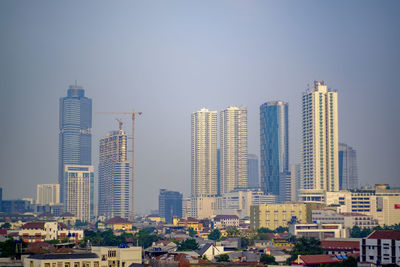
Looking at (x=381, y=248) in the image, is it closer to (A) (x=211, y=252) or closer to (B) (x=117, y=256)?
(A) (x=211, y=252)

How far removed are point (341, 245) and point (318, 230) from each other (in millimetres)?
54788

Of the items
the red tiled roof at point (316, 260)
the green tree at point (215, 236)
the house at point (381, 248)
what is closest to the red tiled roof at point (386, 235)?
the house at point (381, 248)

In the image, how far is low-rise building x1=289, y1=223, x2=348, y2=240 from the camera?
174m

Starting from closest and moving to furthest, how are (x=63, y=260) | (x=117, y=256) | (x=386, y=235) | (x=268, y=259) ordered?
1. (x=63, y=260)
2. (x=117, y=256)
3. (x=386, y=235)
4. (x=268, y=259)

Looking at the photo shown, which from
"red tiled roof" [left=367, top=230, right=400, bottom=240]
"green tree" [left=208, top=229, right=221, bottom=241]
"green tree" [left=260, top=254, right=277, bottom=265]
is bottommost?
Result: "green tree" [left=260, top=254, right=277, bottom=265]

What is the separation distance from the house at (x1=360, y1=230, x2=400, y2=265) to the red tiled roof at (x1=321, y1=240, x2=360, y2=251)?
1725 cm

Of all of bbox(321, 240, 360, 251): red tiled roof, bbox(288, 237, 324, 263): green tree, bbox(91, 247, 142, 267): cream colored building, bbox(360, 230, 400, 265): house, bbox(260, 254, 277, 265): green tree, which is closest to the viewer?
bbox(91, 247, 142, 267): cream colored building

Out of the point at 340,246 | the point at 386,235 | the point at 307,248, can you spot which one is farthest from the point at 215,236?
the point at 386,235

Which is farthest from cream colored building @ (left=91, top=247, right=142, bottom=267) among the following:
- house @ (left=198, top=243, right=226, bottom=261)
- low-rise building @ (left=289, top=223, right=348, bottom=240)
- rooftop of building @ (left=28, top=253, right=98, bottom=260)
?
low-rise building @ (left=289, top=223, right=348, bottom=240)

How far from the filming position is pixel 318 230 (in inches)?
6914

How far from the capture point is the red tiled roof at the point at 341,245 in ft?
389

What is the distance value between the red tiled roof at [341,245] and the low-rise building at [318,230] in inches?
1922

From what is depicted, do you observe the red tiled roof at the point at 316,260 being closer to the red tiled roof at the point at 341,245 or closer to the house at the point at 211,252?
the house at the point at 211,252

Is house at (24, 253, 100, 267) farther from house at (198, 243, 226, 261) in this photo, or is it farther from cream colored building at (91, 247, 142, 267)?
house at (198, 243, 226, 261)
